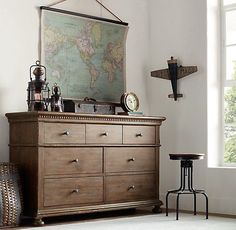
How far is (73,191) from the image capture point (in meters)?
5.38

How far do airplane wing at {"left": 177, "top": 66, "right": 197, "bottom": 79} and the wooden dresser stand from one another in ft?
2.11

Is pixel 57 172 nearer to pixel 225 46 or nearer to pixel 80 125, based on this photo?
pixel 80 125

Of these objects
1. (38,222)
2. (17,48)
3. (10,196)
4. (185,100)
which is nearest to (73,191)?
(38,222)

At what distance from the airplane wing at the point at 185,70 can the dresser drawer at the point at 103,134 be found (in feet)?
3.67

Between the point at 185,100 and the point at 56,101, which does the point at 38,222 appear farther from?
the point at 185,100

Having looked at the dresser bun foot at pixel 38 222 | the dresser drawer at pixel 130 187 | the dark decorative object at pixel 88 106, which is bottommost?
the dresser bun foot at pixel 38 222

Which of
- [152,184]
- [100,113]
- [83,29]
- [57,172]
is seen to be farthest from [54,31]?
[152,184]

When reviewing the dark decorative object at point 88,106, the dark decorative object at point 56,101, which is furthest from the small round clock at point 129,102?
the dark decorative object at point 56,101

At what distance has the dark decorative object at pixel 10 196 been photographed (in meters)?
4.95

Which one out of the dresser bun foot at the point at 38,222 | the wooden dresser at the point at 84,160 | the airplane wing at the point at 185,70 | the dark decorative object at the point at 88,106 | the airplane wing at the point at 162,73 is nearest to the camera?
the dresser bun foot at the point at 38,222

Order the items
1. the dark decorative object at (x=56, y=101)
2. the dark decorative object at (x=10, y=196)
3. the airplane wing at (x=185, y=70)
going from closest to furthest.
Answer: the dark decorative object at (x=10, y=196) → the dark decorative object at (x=56, y=101) → the airplane wing at (x=185, y=70)

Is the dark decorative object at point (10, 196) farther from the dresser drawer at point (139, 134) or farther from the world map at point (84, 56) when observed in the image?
the dresser drawer at point (139, 134)

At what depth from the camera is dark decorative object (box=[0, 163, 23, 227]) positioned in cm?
495

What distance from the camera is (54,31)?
589cm
